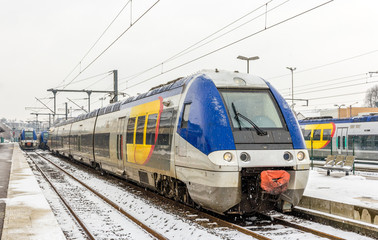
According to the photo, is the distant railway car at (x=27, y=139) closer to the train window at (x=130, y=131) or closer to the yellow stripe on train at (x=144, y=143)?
the train window at (x=130, y=131)

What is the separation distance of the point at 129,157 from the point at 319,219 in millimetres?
6577

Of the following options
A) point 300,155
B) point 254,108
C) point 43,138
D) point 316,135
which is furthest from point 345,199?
point 43,138

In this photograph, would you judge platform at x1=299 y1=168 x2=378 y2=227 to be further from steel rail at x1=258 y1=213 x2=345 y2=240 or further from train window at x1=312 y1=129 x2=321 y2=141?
train window at x1=312 y1=129 x2=321 y2=141

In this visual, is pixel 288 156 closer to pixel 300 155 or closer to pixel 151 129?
pixel 300 155

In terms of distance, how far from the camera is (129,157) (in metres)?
12.9

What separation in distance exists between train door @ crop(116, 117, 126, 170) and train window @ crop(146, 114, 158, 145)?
277cm

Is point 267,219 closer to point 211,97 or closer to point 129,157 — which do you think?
point 211,97

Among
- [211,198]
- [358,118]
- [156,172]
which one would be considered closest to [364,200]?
[211,198]

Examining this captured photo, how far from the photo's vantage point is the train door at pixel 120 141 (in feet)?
45.2

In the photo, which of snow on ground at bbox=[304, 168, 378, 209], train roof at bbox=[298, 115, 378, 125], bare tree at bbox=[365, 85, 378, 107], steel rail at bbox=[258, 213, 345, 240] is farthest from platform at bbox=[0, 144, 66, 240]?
bare tree at bbox=[365, 85, 378, 107]

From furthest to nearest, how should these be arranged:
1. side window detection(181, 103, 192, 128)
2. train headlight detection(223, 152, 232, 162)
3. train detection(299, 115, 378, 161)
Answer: train detection(299, 115, 378, 161), side window detection(181, 103, 192, 128), train headlight detection(223, 152, 232, 162)

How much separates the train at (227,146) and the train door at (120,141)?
10.6 ft

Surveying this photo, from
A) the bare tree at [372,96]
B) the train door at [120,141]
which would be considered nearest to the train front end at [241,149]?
the train door at [120,141]

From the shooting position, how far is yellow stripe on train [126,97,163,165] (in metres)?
10.7
